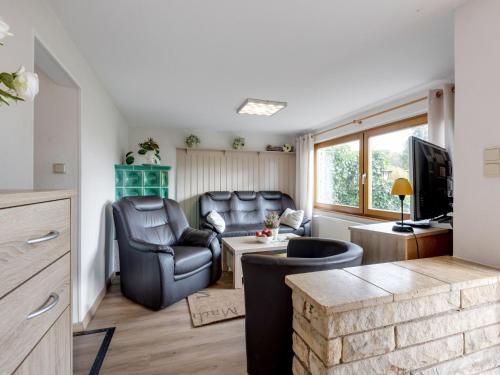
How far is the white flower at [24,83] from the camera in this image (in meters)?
0.59

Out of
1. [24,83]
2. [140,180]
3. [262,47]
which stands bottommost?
[140,180]

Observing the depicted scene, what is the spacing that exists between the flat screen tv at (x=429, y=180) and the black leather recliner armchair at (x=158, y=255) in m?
2.06

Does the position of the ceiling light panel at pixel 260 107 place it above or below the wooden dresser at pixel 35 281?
above

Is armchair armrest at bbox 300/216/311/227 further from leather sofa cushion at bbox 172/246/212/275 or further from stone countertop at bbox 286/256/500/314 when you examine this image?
stone countertop at bbox 286/256/500/314

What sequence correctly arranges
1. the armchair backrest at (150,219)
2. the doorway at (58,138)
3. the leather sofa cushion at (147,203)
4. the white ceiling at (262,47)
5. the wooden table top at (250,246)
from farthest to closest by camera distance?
1. the leather sofa cushion at (147,203)
2. the wooden table top at (250,246)
3. the armchair backrest at (150,219)
4. the doorway at (58,138)
5. the white ceiling at (262,47)

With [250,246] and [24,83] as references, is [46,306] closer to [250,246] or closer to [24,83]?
[24,83]

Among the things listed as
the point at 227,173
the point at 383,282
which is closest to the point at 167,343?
the point at 383,282

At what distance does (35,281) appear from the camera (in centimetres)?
69

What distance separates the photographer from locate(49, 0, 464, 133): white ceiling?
4.91ft

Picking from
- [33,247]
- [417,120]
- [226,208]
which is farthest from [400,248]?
[226,208]

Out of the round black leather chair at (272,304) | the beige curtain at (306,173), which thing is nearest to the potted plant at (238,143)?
the beige curtain at (306,173)

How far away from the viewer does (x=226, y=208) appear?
14.8 ft

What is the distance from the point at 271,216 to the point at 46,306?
2.62 metres

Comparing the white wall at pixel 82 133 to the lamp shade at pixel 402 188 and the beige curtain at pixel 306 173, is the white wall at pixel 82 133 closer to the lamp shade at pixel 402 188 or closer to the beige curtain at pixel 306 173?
the lamp shade at pixel 402 188
